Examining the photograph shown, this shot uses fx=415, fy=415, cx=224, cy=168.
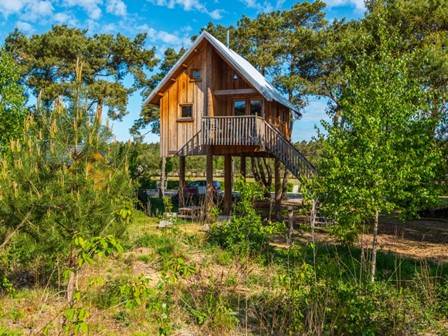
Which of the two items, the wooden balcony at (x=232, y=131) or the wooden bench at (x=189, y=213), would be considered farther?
the wooden bench at (x=189, y=213)

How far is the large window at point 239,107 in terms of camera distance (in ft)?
69.8

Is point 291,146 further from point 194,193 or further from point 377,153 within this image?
point 194,193

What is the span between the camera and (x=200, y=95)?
2067 centimetres

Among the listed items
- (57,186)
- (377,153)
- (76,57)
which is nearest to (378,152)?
(377,153)

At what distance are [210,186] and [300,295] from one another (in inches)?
555

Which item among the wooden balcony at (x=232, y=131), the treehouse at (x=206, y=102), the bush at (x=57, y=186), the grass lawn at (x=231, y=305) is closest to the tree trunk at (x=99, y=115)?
the bush at (x=57, y=186)

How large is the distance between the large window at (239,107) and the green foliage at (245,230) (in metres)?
9.49

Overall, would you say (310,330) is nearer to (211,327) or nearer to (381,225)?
(211,327)

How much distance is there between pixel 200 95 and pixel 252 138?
415 centimetres

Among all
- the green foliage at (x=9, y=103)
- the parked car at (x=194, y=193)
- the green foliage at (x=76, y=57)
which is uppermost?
the green foliage at (x=76, y=57)

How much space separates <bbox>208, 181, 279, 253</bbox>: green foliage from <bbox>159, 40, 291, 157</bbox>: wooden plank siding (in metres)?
8.39

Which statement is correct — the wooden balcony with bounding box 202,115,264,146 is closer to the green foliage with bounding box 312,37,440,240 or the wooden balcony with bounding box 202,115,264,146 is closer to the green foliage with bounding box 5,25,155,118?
the green foliage with bounding box 312,37,440,240

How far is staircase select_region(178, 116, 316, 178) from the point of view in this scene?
1730cm

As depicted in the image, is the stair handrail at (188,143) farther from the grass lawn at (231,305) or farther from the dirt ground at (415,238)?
the grass lawn at (231,305)
